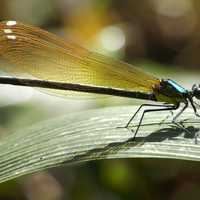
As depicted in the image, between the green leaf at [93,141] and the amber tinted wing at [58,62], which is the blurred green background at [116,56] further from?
the green leaf at [93,141]

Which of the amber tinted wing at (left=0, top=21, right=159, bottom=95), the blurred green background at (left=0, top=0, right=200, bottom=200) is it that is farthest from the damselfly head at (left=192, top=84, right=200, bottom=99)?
the blurred green background at (left=0, top=0, right=200, bottom=200)

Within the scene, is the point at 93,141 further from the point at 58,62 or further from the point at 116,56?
the point at 116,56

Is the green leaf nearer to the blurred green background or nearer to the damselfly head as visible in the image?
the damselfly head

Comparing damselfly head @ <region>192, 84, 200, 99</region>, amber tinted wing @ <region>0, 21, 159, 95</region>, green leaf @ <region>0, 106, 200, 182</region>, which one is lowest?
green leaf @ <region>0, 106, 200, 182</region>

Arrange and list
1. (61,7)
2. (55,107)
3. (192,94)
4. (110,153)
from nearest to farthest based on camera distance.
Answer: (110,153) < (192,94) < (55,107) < (61,7)

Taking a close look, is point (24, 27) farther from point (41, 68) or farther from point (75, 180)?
point (75, 180)

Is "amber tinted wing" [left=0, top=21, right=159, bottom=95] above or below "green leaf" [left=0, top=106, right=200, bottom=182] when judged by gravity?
above

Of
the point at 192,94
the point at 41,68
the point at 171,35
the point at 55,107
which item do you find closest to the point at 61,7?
the point at 171,35
